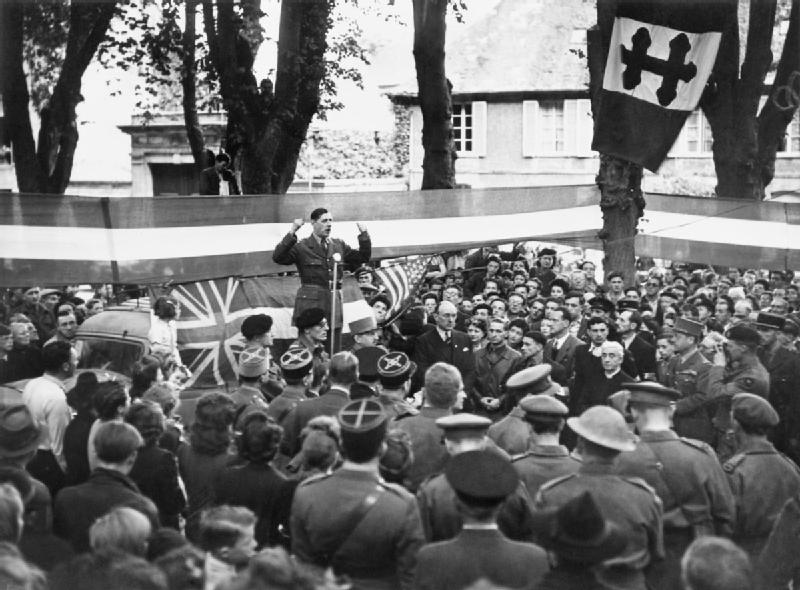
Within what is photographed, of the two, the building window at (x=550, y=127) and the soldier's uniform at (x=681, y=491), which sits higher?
the building window at (x=550, y=127)

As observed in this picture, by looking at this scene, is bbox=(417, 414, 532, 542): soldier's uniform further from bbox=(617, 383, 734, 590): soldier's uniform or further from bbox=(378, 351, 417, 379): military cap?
bbox=(378, 351, 417, 379): military cap

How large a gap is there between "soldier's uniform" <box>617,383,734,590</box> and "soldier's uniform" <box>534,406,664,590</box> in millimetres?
565

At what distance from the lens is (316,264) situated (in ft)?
39.3

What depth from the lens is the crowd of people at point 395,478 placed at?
4.91 m

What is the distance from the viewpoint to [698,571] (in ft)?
14.2

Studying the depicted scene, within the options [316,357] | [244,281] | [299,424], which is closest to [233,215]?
[244,281]

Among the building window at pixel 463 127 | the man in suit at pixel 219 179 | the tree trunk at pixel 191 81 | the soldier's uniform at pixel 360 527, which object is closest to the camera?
the soldier's uniform at pixel 360 527

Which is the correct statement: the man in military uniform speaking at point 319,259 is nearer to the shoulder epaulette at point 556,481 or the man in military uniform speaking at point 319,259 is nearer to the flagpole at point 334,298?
the flagpole at point 334,298

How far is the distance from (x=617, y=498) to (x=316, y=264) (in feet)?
21.8

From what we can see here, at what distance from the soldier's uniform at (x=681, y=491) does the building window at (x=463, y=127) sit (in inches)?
1590

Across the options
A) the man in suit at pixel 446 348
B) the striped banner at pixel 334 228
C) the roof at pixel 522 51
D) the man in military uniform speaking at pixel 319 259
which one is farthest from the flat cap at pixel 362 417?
the roof at pixel 522 51

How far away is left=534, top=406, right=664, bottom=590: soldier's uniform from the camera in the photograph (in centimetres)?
553

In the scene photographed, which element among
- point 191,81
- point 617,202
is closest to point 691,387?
point 617,202

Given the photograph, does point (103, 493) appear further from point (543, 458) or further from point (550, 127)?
point (550, 127)
